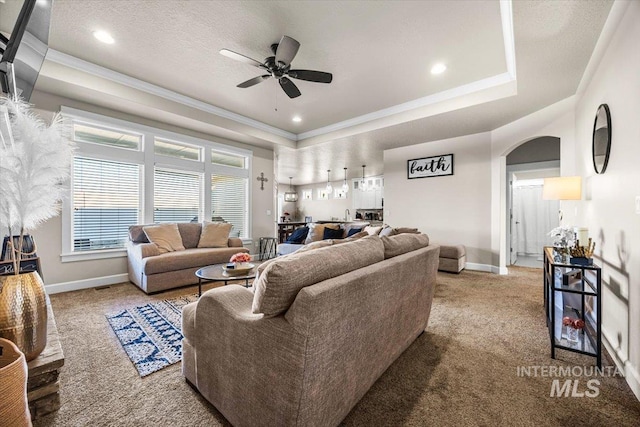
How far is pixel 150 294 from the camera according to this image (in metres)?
3.54

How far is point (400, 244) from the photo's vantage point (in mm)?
1917

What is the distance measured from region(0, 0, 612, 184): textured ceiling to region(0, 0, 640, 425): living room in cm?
2

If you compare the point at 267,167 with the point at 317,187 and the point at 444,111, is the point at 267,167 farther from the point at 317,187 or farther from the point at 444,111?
the point at 317,187

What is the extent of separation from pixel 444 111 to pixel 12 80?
14.6 ft

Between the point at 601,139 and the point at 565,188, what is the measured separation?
587 millimetres

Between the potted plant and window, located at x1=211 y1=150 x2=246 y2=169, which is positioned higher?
window, located at x1=211 y1=150 x2=246 y2=169

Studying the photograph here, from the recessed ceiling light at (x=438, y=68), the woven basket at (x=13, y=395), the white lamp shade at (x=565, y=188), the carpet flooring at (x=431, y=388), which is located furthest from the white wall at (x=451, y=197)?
the woven basket at (x=13, y=395)

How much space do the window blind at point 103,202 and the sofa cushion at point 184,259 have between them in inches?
42.4

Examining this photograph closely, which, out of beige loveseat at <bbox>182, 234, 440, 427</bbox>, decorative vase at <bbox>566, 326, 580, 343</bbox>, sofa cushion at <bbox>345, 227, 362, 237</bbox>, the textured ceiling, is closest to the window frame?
the textured ceiling

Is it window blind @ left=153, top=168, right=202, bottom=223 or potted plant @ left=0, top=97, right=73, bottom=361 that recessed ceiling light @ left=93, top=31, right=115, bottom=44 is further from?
window blind @ left=153, top=168, right=202, bottom=223

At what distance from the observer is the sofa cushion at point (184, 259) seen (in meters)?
3.49

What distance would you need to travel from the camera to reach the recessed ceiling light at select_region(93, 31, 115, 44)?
2.72 metres

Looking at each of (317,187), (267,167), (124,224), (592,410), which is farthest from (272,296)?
(317,187)

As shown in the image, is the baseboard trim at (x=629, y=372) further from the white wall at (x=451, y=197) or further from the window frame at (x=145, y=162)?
the window frame at (x=145, y=162)
